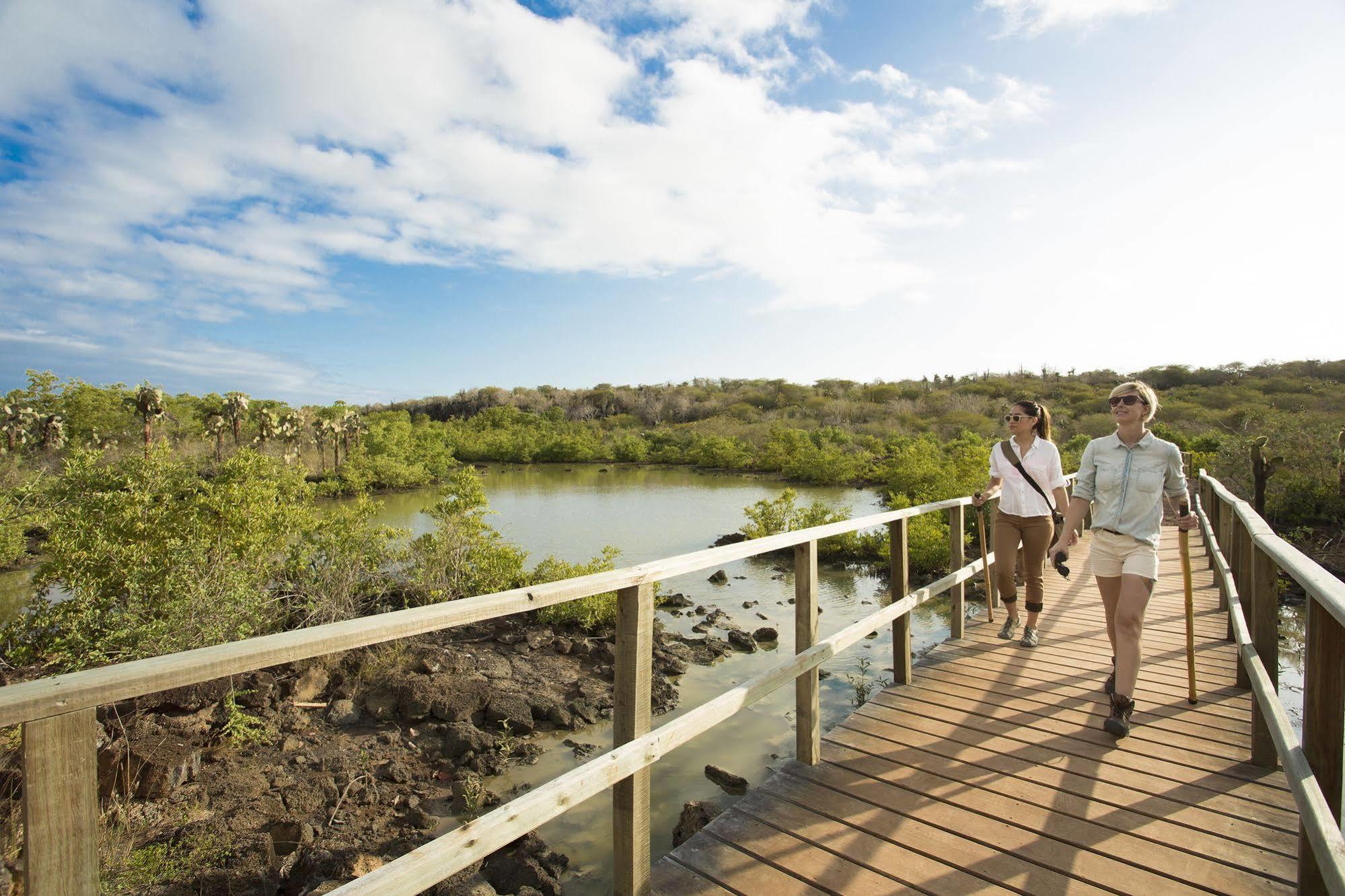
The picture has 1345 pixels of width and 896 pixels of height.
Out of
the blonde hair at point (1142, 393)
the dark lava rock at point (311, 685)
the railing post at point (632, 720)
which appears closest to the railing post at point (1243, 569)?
the blonde hair at point (1142, 393)

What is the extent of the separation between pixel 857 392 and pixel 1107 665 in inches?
3729

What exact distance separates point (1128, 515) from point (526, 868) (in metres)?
4.40

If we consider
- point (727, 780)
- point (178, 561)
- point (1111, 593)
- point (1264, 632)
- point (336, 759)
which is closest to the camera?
point (1264, 632)

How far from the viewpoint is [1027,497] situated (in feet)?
16.9

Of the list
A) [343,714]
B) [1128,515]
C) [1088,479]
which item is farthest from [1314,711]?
[343,714]

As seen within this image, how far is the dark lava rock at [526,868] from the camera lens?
4.71 metres

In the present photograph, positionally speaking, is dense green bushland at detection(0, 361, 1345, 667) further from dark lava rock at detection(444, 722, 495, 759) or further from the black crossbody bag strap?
the black crossbody bag strap

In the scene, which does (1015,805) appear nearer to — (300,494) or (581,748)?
(581,748)

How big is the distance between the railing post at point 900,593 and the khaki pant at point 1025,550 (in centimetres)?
112

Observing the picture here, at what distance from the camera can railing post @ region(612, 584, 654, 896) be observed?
8.07ft

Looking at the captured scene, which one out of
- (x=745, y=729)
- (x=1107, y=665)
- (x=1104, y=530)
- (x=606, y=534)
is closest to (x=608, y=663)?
(x=745, y=729)

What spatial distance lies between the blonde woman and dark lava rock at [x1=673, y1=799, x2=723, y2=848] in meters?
2.74

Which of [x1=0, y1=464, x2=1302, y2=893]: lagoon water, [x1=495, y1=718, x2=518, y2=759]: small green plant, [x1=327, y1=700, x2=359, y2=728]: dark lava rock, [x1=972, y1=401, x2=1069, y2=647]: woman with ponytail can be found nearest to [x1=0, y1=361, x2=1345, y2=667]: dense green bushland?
[x1=327, y1=700, x2=359, y2=728]: dark lava rock

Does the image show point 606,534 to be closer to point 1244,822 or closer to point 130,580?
point 130,580
